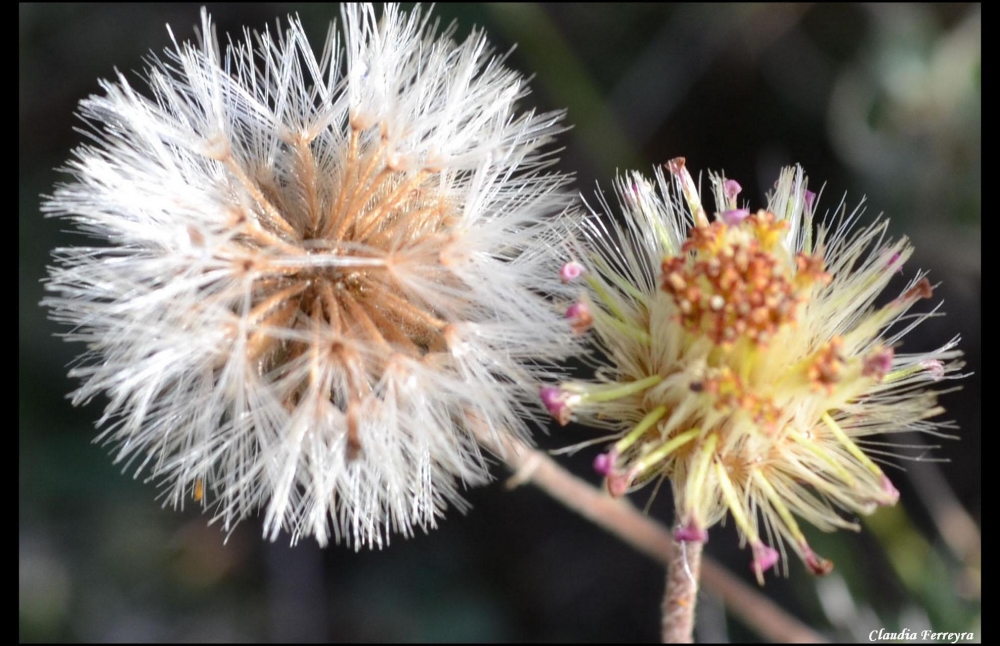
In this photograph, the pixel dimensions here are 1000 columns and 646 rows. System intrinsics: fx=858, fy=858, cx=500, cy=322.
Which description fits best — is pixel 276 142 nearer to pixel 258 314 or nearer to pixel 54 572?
pixel 258 314

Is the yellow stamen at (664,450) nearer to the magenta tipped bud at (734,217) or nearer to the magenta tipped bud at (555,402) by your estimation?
the magenta tipped bud at (555,402)

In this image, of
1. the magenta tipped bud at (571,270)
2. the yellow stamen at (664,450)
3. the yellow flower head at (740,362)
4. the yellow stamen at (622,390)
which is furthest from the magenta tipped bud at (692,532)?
the magenta tipped bud at (571,270)

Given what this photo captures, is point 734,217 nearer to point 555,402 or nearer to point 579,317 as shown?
point 579,317

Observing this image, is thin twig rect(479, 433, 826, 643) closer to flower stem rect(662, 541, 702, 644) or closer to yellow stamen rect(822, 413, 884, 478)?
flower stem rect(662, 541, 702, 644)

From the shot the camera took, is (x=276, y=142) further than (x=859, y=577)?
No

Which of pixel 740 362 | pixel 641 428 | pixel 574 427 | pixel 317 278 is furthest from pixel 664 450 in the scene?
pixel 574 427

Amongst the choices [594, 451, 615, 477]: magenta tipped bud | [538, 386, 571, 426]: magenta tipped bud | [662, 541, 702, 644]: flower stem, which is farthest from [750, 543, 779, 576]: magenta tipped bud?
[538, 386, 571, 426]: magenta tipped bud

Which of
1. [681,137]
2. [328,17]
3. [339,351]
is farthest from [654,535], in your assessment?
[328,17]
